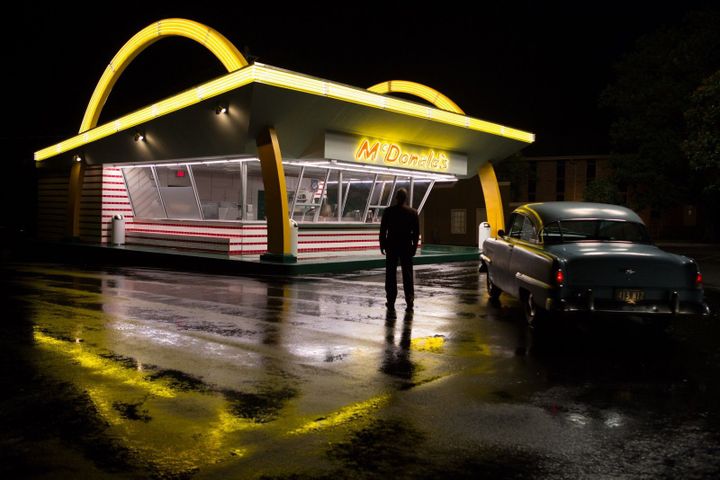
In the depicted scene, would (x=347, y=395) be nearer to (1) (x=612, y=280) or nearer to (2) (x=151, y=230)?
(1) (x=612, y=280)

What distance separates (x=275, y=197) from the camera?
15.9m

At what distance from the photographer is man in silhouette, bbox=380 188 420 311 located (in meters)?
9.95

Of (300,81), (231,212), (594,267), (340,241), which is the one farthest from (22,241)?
(594,267)

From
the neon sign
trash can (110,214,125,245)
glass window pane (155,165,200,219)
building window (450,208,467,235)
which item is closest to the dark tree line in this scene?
building window (450,208,467,235)

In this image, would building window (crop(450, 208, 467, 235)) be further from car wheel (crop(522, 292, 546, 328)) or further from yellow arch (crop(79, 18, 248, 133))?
car wheel (crop(522, 292, 546, 328))

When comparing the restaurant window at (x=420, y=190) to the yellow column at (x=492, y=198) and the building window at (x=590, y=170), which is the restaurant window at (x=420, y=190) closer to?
the yellow column at (x=492, y=198)

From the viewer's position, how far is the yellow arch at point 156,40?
16.6m

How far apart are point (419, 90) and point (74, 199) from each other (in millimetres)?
13928

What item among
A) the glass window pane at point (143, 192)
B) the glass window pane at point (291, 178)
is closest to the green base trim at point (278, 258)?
the glass window pane at point (291, 178)

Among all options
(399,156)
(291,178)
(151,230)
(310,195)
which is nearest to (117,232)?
(151,230)

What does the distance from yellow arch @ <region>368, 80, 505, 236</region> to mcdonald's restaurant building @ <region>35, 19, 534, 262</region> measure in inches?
1.7

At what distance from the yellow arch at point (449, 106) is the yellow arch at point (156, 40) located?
812cm

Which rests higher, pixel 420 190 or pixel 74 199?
pixel 420 190

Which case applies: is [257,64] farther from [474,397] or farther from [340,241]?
[474,397]
